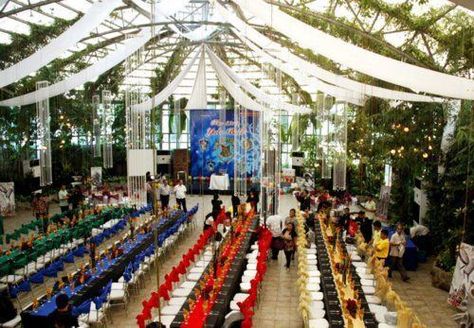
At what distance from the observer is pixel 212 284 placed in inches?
320

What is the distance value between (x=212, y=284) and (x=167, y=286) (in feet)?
2.50

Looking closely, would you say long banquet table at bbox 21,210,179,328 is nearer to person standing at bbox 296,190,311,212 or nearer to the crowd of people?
the crowd of people

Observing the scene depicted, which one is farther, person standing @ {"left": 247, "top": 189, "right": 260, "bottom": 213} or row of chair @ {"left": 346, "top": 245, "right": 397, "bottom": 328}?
person standing @ {"left": 247, "top": 189, "right": 260, "bottom": 213}

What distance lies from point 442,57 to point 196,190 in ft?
49.4

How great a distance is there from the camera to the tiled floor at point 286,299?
343 inches

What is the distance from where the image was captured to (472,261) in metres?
8.89

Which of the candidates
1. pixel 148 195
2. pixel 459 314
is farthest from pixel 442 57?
pixel 148 195

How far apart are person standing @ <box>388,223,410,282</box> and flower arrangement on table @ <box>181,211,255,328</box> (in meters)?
3.43

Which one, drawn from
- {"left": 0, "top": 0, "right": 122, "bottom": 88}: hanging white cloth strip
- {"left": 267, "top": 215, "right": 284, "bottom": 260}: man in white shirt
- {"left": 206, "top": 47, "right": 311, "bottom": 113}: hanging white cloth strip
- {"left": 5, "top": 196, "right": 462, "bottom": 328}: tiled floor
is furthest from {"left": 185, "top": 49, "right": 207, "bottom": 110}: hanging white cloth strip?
{"left": 0, "top": 0, "right": 122, "bottom": 88}: hanging white cloth strip

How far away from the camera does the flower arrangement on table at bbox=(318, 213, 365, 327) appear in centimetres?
673

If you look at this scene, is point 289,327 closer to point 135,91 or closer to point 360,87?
point 360,87

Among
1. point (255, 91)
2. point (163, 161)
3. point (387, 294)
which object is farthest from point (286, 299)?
point (163, 161)

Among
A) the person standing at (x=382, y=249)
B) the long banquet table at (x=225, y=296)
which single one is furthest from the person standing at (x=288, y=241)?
the person standing at (x=382, y=249)

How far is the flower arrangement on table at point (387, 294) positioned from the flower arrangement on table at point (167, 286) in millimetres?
3243
